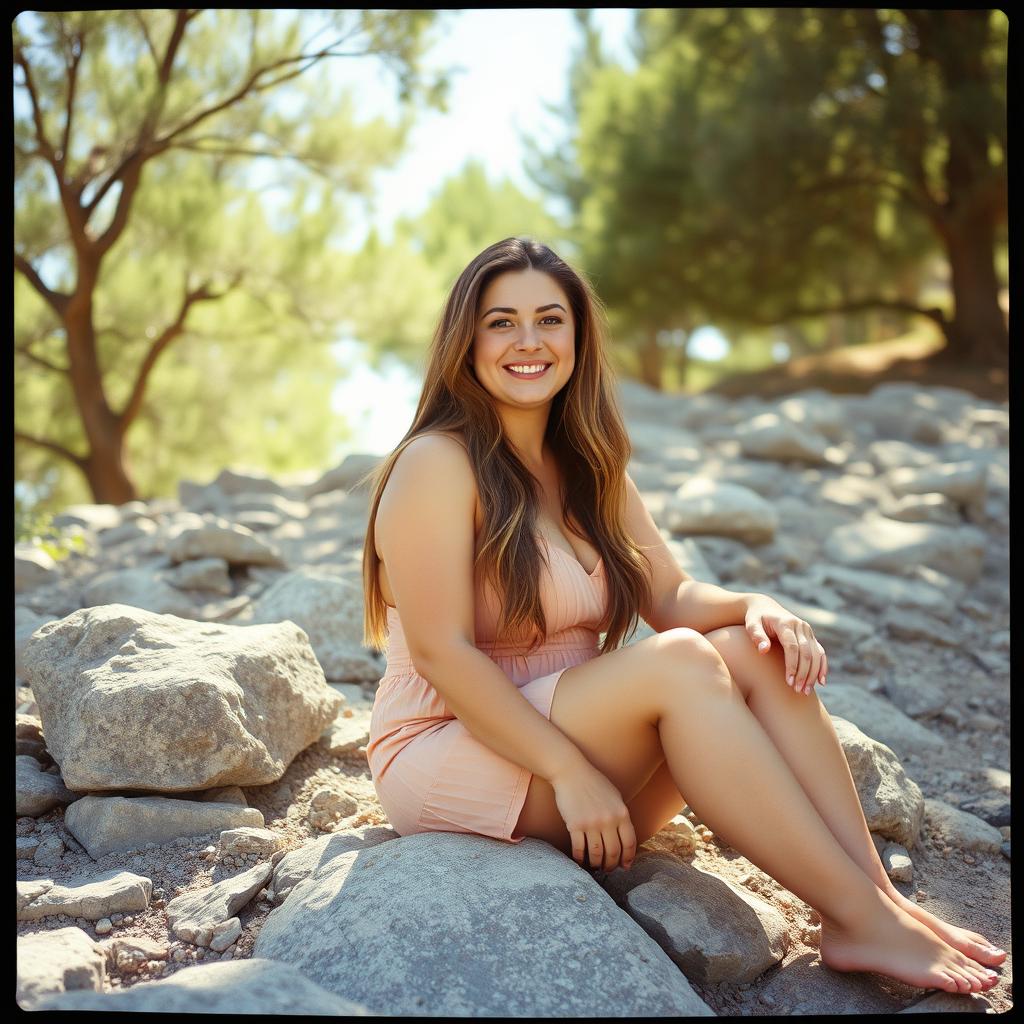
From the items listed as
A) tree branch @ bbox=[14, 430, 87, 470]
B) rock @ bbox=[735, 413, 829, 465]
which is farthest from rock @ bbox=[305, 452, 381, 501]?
tree branch @ bbox=[14, 430, 87, 470]

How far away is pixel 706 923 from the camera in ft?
6.43

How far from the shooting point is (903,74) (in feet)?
30.2

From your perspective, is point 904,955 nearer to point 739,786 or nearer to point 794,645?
point 739,786

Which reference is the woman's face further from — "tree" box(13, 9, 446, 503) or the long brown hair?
"tree" box(13, 9, 446, 503)

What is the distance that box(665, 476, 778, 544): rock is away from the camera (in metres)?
4.47

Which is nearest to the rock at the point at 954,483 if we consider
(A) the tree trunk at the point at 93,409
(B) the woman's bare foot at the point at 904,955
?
(B) the woman's bare foot at the point at 904,955

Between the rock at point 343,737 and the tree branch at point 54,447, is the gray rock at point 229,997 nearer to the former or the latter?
the rock at point 343,737

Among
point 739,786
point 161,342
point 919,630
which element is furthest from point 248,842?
point 161,342

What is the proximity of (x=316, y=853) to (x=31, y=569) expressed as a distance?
241 cm

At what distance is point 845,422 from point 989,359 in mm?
3780

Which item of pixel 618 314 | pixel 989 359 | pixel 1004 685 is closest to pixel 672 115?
pixel 618 314

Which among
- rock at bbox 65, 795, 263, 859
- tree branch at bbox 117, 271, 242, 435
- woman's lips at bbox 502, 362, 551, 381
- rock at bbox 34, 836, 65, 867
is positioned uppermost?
tree branch at bbox 117, 271, 242, 435

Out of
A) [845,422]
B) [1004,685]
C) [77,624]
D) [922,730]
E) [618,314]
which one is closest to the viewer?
[77,624]
